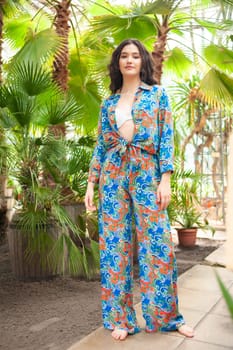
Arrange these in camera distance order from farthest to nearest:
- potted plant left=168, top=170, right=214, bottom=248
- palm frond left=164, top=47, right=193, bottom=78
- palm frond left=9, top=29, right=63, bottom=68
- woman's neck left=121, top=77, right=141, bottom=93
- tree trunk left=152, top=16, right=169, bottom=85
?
palm frond left=164, top=47, right=193, bottom=78 → potted plant left=168, top=170, right=214, bottom=248 → tree trunk left=152, top=16, right=169, bottom=85 → palm frond left=9, top=29, right=63, bottom=68 → woman's neck left=121, top=77, right=141, bottom=93

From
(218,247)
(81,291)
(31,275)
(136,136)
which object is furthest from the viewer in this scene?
(218,247)

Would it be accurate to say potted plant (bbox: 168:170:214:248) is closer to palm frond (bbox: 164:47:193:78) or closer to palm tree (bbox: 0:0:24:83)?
palm frond (bbox: 164:47:193:78)

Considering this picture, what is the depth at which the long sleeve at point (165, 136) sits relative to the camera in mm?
2232

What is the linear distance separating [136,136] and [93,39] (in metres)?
2.82

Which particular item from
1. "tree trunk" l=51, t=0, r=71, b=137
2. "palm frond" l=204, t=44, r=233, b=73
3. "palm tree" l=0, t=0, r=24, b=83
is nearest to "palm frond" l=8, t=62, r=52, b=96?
"tree trunk" l=51, t=0, r=71, b=137

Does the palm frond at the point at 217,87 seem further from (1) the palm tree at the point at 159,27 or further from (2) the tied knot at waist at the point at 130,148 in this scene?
(2) the tied knot at waist at the point at 130,148

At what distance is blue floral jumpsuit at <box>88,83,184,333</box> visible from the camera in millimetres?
2232

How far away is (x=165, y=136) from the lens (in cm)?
227

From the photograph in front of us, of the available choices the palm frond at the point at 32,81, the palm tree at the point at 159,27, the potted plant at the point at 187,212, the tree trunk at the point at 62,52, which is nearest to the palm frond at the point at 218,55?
the palm tree at the point at 159,27

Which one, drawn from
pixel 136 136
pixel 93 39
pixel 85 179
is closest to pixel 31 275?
pixel 85 179

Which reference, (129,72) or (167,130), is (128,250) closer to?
(167,130)

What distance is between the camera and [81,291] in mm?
3348

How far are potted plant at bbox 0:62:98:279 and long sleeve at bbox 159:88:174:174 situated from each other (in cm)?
111

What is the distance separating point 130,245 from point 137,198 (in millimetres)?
276
